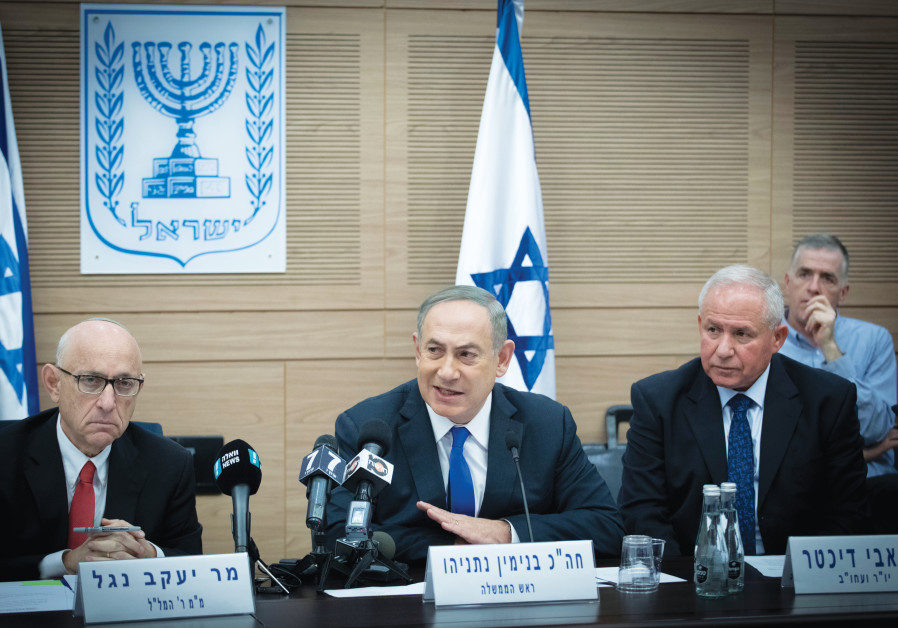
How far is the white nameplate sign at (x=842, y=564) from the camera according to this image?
199 cm

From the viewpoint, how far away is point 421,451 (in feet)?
8.56

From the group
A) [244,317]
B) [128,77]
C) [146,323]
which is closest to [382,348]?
[244,317]

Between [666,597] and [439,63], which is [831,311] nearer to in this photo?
[439,63]

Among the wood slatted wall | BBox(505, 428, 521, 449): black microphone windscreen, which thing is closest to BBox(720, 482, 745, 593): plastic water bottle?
BBox(505, 428, 521, 449): black microphone windscreen

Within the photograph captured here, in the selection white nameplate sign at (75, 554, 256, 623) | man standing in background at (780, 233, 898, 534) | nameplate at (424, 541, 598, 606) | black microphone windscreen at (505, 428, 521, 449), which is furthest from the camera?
man standing in background at (780, 233, 898, 534)

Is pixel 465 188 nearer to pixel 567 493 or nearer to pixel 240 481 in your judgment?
pixel 567 493

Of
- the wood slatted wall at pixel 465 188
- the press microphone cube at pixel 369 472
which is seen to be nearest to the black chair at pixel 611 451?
the wood slatted wall at pixel 465 188

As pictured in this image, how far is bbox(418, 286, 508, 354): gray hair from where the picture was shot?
8.79 feet

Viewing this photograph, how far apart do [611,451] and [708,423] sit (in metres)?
1.34

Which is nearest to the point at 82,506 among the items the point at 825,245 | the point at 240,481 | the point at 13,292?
the point at 240,481

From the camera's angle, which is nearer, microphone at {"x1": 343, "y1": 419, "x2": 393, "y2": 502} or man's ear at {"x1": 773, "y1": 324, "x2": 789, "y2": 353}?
microphone at {"x1": 343, "y1": 419, "x2": 393, "y2": 502}

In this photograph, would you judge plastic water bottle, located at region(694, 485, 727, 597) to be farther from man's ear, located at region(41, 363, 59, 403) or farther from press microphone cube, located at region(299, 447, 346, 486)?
man's ear, located at region(41, 363, 59, 403)

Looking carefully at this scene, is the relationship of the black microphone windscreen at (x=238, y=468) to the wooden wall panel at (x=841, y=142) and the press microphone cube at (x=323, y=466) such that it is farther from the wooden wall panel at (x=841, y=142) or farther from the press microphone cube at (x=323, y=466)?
the wooden wall panel at (x=841, y=142)

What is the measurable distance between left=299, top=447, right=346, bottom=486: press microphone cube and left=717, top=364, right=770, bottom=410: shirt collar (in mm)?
1415
